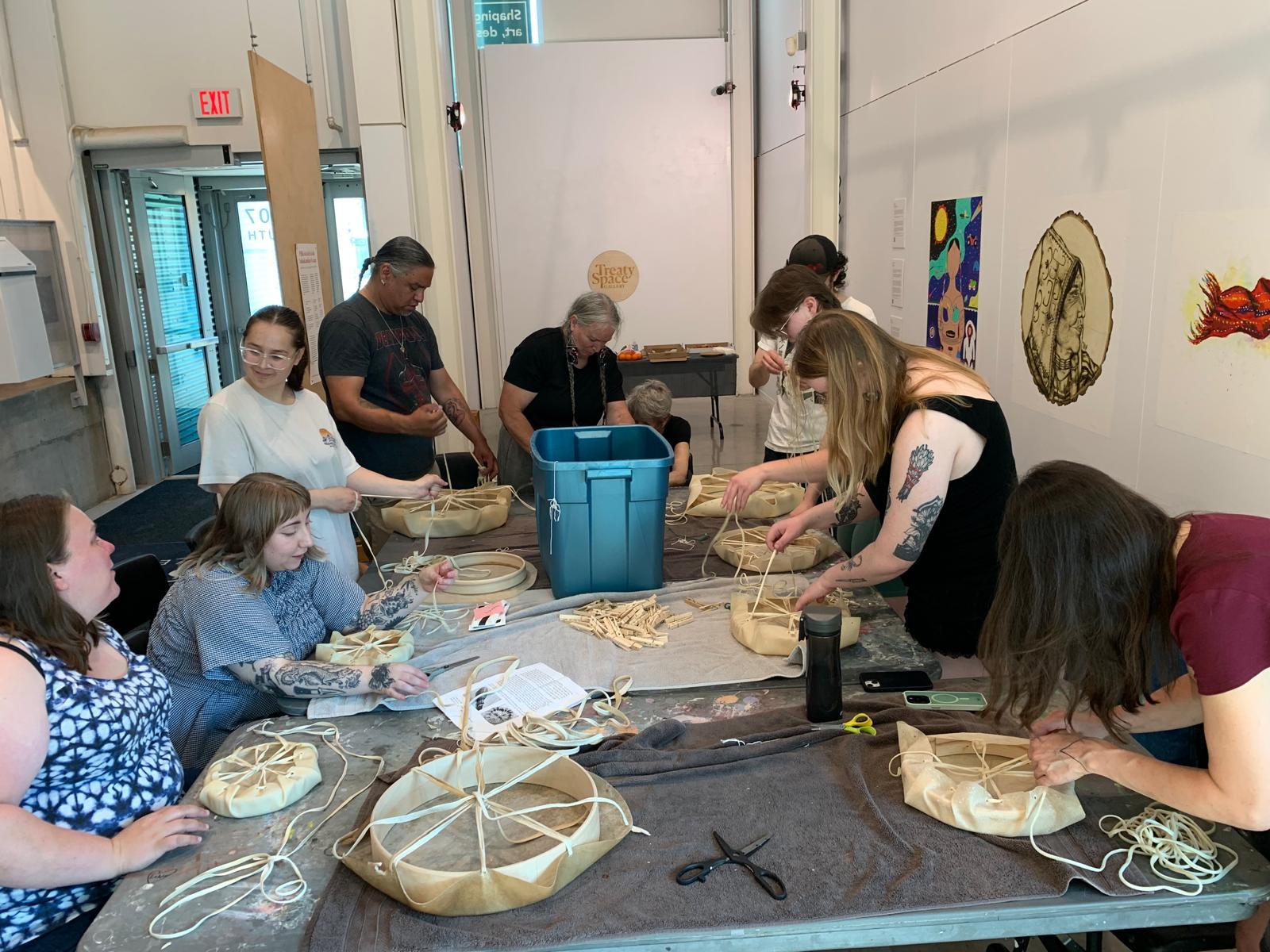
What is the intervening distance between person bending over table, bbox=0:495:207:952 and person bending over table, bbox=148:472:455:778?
25 cm

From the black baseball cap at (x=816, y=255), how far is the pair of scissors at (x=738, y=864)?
101 inches

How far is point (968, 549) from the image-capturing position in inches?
84.4

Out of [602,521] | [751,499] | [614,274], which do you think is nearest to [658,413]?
[751,499]

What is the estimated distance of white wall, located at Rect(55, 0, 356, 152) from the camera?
18.9ft

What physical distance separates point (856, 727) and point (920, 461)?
59 cm

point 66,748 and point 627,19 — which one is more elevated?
point 627,19

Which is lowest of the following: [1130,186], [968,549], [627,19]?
[968,549]

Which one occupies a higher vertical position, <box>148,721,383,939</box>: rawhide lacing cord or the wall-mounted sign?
the wall-mounted sign

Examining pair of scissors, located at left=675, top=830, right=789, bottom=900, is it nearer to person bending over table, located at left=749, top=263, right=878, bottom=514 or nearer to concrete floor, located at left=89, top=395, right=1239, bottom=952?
person bending over table, located at left=749, top=263, right=878, bottom=514

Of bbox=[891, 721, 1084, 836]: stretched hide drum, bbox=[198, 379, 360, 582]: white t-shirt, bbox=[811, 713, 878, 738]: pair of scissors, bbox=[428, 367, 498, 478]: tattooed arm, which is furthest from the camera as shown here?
bbox=[428, 367, 498, 478]: tattooed arm

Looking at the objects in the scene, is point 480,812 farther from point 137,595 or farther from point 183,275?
point 183,275

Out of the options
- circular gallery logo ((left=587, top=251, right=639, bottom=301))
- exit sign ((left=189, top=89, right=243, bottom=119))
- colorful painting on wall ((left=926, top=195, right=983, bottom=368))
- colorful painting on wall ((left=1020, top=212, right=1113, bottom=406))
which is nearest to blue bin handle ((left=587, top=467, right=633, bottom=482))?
colorful painting on wall ((left=1020, top=212, right=1113, bottom=406))

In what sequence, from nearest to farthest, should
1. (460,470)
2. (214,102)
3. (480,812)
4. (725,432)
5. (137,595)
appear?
1. (480,812)
2. (137,595)
3. (460,470)
4. (214,102)
5. (725,432)

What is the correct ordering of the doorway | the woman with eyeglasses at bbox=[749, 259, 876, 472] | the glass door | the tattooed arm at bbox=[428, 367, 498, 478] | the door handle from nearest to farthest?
the woman with eyeglasses at bbox=[749, 259, 876, 472] < the tattooed arm at bbox=[428, 367, 498, 478] < the doorway < the glass door < the door handle
